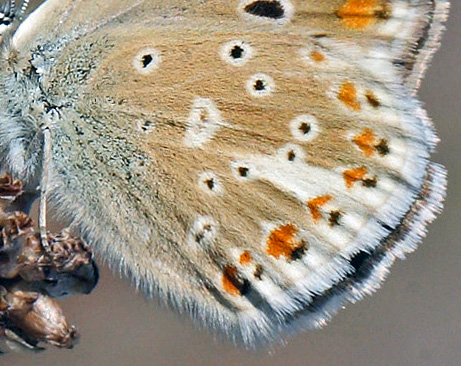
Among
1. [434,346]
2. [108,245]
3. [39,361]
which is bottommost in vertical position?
[434,346]

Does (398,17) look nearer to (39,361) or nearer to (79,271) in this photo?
(79,271)

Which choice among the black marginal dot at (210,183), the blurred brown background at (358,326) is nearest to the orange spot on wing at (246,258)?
the black marginal dot at (210,183)

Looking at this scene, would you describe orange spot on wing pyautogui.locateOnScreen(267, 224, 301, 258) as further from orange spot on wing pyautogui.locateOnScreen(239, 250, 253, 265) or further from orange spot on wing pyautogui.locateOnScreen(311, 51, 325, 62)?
orange spot on wing pyautogui.locateOnScreen(311, 51, 325, 62)

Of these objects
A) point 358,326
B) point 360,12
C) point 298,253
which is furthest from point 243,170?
point 358,326

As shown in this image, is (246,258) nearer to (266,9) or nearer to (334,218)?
(334,218)

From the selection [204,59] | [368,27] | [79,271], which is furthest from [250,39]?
[79,271]

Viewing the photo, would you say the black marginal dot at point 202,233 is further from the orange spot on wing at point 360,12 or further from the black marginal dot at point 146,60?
the orange spot on wing at point 360,12
